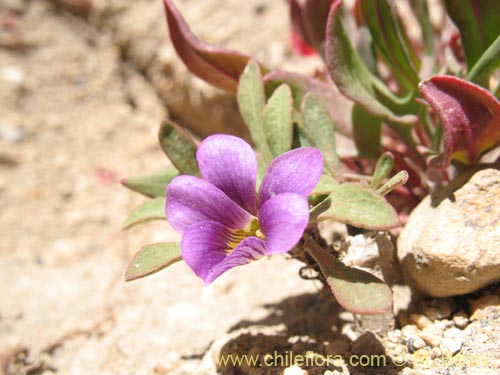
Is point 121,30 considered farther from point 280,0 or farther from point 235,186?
point 235,186

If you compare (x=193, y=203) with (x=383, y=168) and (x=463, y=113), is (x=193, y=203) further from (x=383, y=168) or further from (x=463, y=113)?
(x=463, y=113)

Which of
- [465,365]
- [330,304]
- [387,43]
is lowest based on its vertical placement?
[330,304]

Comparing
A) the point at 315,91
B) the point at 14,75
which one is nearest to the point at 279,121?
the point at 315,91

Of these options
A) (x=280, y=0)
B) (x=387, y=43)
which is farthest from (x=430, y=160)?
(x=280, y=0)

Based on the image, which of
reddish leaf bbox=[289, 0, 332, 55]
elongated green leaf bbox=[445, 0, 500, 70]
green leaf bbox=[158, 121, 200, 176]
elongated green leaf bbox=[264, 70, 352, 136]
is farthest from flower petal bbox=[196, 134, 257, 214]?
reddish leaf bbox=[289, 0, 332, 55]

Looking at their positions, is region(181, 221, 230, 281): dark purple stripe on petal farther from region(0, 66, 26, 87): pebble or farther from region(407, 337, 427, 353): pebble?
region(0, 66, 26, 87): pebble

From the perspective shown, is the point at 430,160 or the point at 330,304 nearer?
the point at 430,160

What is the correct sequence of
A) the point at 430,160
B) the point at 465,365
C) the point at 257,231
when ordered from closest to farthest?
the point at 465,365 → the point at 257,231 → the point at 430,160
